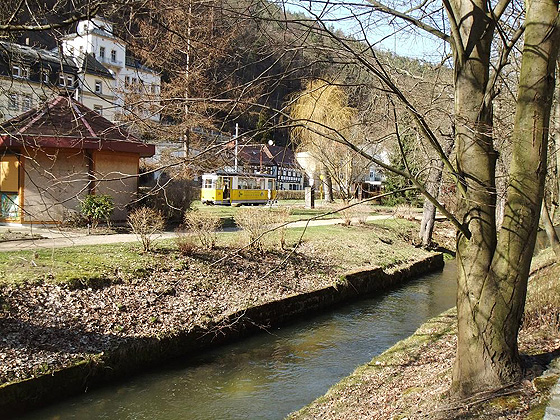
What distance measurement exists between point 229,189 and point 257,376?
1005 inches

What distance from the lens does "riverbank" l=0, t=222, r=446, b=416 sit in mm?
7863

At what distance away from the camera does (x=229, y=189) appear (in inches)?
1340

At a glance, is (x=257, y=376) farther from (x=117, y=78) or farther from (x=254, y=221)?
(x=117, y=78)

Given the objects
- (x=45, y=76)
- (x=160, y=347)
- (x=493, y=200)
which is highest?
(x=45, y=76)

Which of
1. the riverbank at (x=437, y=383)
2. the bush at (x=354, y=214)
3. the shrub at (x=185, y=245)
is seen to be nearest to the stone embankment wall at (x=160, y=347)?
the riverbank at (x=437, y=383)

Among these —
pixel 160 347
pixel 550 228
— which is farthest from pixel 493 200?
pixel 160 347

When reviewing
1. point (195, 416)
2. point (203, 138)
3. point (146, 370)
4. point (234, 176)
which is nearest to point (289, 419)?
point (195, 416)

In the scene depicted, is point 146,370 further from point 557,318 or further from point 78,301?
point 557,318

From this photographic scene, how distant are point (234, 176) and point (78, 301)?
24.5 m

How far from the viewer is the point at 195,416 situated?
751 cm

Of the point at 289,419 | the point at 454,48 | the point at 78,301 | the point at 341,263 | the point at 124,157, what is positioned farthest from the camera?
the point at 124,157

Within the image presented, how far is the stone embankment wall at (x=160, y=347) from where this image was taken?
7.36m

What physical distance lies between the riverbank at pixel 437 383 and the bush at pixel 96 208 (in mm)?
10990

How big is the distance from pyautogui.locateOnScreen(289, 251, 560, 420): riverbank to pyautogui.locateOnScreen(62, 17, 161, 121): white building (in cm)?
392
